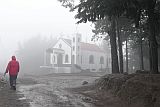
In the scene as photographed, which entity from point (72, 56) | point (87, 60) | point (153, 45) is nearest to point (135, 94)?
point (153, 45)

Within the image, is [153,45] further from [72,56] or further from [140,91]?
[72,56]

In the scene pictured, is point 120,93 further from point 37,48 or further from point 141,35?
point 37,48

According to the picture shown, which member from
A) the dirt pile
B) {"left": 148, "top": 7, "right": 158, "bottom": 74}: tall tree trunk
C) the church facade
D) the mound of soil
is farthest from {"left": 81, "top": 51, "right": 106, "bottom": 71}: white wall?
the dirt pile

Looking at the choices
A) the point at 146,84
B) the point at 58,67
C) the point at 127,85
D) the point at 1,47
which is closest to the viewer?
the point at 146,84

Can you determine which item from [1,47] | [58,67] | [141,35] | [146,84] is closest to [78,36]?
[58,67]

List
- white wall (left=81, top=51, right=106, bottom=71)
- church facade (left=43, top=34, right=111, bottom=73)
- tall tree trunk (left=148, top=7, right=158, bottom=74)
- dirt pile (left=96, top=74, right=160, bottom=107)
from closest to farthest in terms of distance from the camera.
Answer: dirt pile (left=96, top=74, right=160, bottom=107)
tall tree trunk (left=148, top=7, right=158, bottom=74)
church facade (left=43, top=34, right=111, bottom=73)
white wall (left=81, top=51, right=106, bottom=71)

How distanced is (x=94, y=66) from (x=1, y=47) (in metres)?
88.9

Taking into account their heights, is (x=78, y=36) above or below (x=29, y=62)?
above

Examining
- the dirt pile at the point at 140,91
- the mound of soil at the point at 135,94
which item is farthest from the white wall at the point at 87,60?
the dirt pile at the point at 140,91

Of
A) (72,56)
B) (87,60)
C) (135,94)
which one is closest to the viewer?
(135,94)

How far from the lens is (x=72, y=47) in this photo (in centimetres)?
7656

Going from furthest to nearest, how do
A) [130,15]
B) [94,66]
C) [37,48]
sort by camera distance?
[37,48] → [94,66] → [130,15]

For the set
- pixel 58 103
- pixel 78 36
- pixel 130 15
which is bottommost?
pixel 58 103

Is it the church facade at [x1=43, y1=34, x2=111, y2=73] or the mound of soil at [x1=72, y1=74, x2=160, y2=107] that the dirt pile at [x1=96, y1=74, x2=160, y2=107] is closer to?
the mound of soil at [x1=72, y1=74, x2=160, y2=107]
